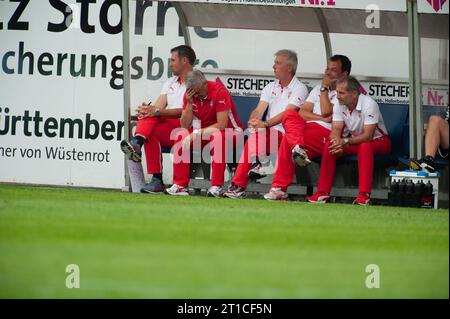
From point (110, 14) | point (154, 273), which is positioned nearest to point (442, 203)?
point (110, 14)

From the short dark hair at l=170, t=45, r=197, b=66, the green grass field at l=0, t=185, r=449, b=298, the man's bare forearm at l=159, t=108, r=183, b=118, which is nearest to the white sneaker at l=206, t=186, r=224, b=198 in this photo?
the man's bare forearm at l=159, t=108, r=183, b=118

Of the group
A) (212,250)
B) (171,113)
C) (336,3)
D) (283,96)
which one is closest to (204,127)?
(171,113)

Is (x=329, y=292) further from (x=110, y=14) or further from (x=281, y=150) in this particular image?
(x=110, y=14)

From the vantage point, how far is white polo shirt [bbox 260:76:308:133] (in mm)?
15805

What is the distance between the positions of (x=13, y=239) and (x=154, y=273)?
174 cm

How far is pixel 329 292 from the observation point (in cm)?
662

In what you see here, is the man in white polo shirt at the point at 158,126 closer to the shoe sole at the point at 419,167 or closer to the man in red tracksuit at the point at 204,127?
the man in red tracksuit at the point at 204,127

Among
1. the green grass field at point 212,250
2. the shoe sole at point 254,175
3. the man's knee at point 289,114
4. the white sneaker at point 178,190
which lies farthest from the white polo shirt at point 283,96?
the green grass field at point 212,250

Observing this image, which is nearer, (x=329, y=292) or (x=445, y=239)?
(x=329, y=292)

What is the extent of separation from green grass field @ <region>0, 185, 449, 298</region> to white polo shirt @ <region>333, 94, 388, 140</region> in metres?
2.45

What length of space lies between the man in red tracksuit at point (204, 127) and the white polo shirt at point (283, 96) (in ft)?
1.56

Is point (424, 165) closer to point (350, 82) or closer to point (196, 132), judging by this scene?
point (350, 82)

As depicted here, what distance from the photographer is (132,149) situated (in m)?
15.6

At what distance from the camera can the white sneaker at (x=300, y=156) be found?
1480 cm
